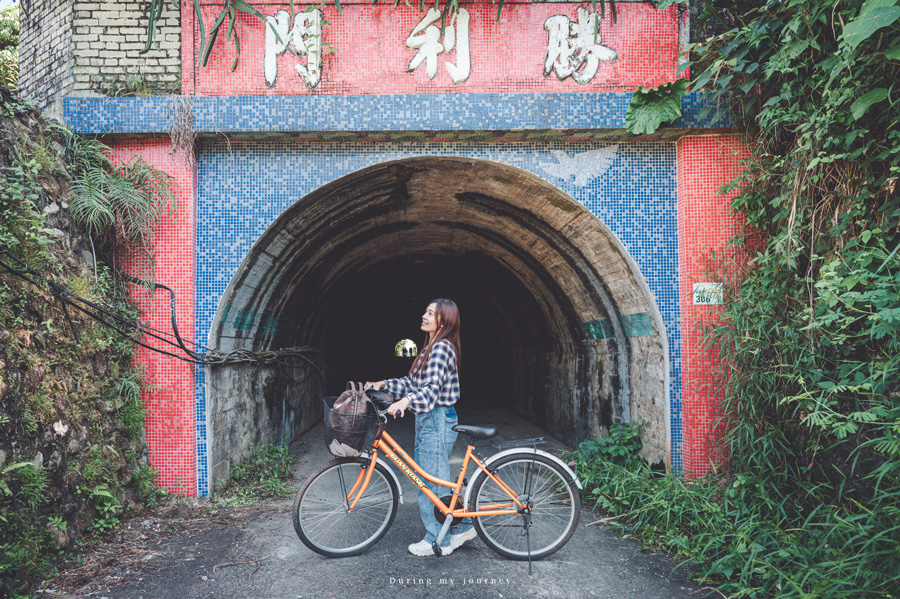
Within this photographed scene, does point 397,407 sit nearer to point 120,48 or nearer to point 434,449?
point 434,449

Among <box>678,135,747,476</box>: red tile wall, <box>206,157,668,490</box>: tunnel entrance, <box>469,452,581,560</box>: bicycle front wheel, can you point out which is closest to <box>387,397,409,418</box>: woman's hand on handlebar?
<box>469,452,581,560</box>: bicycle front wheel

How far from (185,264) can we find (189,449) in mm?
1856

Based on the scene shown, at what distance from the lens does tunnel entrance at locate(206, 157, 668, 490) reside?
5.58 m

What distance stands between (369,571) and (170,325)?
317 centimetres

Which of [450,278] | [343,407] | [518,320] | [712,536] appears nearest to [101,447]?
[343,407]

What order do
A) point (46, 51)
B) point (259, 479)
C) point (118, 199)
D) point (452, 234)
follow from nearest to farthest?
1. point (118, 199)
2. point (46, 51)
3. point (259, 479)
4. point (452, 234)

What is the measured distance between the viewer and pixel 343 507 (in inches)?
149

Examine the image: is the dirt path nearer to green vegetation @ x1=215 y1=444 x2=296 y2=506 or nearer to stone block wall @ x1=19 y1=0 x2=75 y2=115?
green vegetation @ x1=215 y1=444 x2=296 y2=506

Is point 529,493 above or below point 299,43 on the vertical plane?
below

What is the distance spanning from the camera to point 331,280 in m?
9.22

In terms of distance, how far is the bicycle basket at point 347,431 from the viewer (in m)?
3.56

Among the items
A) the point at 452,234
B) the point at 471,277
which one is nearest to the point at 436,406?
the point at 452,234

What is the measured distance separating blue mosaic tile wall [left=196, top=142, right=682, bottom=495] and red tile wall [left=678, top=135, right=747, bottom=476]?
0.42 feet

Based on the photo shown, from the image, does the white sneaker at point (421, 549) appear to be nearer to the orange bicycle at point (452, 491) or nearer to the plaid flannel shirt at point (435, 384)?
the orange bicycle at point (452, 491)
